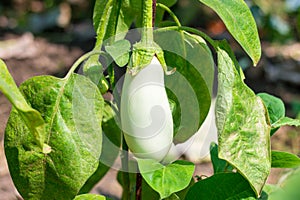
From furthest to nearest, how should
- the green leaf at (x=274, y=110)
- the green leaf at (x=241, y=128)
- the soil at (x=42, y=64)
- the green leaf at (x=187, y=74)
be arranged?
the soil at (x=42, y=64), the green leaf at (x=274, y=110), the green leaf at (x=187, y=74), the green leaf at (x=241, y=128)

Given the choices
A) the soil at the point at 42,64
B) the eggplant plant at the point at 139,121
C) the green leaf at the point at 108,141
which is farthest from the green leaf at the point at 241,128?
the soil at the point at 42,64

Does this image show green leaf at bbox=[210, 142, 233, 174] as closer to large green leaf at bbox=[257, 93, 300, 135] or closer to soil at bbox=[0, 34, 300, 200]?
large green leaf at bbox=[257, 93, 300, 135]

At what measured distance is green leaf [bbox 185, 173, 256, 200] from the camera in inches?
27.0

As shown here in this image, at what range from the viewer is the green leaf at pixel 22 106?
486 mm

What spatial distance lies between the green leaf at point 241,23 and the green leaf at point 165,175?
143mm

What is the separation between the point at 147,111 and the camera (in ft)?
2.06

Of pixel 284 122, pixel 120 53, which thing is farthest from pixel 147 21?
pixel 284 122

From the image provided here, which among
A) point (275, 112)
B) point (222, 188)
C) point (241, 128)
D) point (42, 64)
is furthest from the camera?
point (42, 64)

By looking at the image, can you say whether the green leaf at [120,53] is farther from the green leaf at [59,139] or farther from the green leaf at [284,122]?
the green leaf at [284,122]

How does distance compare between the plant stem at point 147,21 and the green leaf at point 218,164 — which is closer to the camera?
the plant stem at point 147,21

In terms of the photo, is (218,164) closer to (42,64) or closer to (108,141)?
(108,141)

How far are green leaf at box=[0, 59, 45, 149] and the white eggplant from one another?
14cm

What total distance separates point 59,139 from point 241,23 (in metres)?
0.23

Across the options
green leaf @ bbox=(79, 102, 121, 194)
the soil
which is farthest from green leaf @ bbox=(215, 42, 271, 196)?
the soil
